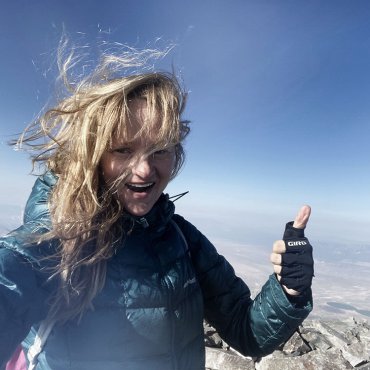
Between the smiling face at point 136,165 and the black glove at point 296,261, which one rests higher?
the smiling face at point 136,165

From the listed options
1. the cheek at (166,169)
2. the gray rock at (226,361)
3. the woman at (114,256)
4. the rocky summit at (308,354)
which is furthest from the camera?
the gray rock at (226,361)

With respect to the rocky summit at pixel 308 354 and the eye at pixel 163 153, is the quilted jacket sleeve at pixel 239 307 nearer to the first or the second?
the eye at pixel 163 153

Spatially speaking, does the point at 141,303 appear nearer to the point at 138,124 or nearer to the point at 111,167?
the point at 111,167

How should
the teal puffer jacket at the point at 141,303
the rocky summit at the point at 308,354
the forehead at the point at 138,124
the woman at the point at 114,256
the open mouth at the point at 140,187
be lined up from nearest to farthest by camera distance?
the teal puffer jacket at the point at 141,303 → the woman at the point at 114,256 → the forehead at the point at 138,124 → the open mouth at the point at 140,187 → the rocky summit at the point at 308,354

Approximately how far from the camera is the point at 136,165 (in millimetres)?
2629

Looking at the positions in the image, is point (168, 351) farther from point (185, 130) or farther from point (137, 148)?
point (185, 130)

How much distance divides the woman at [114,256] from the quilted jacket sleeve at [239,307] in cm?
1

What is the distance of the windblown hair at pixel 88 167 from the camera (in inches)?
93.6

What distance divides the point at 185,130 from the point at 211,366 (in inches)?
249

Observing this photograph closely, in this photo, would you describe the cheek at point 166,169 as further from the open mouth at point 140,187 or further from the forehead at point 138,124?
the forehead at point 138,124

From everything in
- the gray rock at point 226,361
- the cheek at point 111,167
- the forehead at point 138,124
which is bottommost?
the gray rock at point 226,361

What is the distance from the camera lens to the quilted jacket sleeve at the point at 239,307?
9.95 ft

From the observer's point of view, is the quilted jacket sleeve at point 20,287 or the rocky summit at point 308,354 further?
the rocky summit at point 308,354

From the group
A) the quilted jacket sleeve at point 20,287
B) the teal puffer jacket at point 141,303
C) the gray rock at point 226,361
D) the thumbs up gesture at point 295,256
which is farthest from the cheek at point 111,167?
the gray rock at point 226,361
